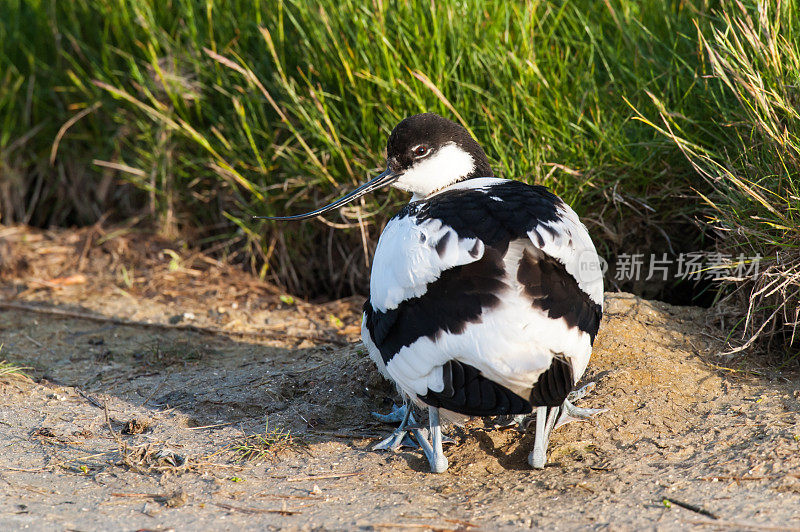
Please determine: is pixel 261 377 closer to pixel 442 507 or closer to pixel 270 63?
pixel 442 507

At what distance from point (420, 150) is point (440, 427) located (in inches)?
44.5

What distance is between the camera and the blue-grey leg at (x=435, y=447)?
9.52 feet

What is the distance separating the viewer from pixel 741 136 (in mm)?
3506

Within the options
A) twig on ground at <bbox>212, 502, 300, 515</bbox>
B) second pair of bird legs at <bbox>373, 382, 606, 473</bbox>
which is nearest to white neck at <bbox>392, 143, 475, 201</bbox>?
second pair of bird legs at <bbox>373, 382, 606, 473</bbox>

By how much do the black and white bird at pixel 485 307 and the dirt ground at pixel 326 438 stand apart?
180mm

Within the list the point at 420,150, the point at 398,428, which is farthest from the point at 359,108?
the point at 398,428

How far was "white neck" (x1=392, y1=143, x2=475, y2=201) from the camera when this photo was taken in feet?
11.4

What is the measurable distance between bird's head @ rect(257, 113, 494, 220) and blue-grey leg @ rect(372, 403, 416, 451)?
88cm

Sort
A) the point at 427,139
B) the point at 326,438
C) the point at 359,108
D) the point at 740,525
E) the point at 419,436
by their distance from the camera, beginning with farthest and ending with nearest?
the point at 359,108 → the point at 427,139 → the point at 326,438 → the point at 419,436 → the point at 740,525

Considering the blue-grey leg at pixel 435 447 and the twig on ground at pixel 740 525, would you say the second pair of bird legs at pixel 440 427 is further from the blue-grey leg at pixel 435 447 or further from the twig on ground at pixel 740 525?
the twig on ground at pixel 740 525

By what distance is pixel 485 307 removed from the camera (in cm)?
265

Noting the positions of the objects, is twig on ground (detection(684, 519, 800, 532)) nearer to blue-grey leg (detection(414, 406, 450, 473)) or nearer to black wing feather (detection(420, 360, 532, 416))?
black wing feather (detection(420, 360, 532, 416))

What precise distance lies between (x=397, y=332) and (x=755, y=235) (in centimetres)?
146

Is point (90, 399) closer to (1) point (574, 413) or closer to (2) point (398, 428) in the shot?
(2) point (398, 428)
